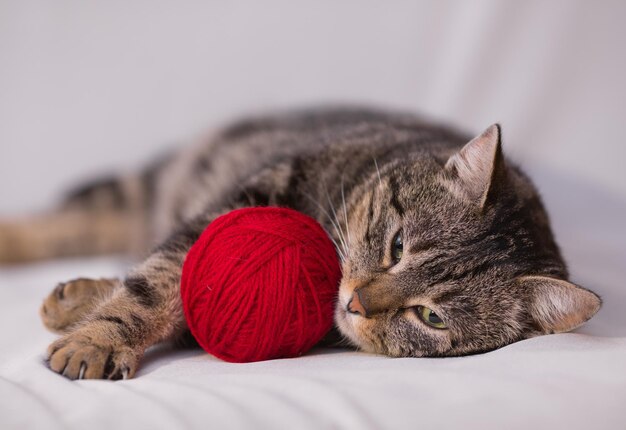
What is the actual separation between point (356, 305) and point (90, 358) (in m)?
0.51

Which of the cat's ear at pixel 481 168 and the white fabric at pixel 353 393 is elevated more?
the cat's ear at pixel 481 168

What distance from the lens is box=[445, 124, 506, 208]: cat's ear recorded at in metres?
1.40

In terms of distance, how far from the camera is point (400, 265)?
1.41m

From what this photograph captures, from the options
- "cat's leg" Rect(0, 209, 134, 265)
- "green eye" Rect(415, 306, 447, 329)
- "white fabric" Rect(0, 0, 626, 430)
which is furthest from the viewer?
"white fabric" Rect(0, 0, 626, 430)

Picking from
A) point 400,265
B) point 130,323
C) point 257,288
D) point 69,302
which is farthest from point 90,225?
point 400,265

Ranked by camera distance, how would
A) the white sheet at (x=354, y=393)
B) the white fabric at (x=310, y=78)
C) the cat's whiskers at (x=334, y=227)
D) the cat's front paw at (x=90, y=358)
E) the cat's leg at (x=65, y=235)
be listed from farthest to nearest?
the white fabric at (x=310, y=78) → the cat's leg at (x=65, y=235) → the cat's whiskers at (x=334, y=227) → the cat's front paw at (x=90, y=358) → the white sheet at (x=354, y=393)

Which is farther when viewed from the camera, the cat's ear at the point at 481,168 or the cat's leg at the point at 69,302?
the cat's leg at the point at 69,302

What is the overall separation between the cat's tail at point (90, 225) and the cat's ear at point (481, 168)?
1.35 m

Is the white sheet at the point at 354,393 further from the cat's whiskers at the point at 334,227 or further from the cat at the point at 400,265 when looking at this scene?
the cat's whiskers at the point at 334,227

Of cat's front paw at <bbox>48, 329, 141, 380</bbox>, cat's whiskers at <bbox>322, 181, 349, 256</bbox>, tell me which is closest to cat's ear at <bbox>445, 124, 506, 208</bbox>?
cat's whiskers at <bbox>322, 181, 349, 256</bbox>

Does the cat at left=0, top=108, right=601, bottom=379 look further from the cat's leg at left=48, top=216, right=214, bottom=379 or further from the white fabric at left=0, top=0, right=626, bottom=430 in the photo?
the white fabric at left=0, top=0, right=626, bottom=430

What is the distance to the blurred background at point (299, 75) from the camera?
2.74 m

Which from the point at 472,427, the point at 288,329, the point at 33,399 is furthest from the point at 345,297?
the point at 33,399

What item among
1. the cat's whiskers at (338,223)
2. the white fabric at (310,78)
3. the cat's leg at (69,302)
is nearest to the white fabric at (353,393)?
the cat's leg at (69,302)
